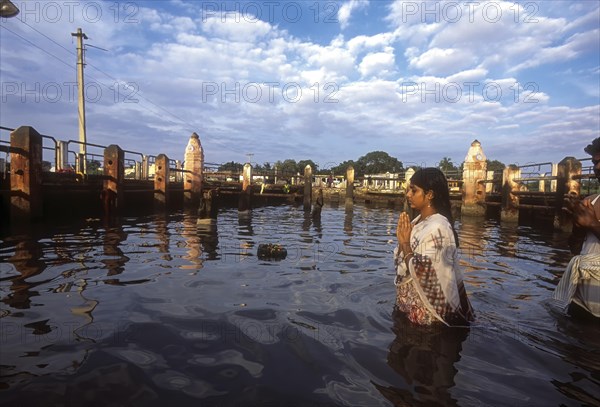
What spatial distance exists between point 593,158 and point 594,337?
1.72m

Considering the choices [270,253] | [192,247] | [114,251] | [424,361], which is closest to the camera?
[424,361]

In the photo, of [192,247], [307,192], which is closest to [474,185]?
[307,192]

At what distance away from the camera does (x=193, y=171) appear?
65.9ft

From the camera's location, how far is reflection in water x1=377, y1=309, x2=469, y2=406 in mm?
2605

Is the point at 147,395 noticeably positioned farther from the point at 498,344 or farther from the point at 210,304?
the point at 498,344

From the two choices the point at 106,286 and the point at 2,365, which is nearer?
the point at 2,365

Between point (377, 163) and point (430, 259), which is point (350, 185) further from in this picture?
point (377, 163)

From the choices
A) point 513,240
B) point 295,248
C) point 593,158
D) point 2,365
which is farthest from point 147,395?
point 513,240

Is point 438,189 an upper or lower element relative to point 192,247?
upper

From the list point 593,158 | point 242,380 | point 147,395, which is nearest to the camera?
point 147,395

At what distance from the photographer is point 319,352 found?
326 cm

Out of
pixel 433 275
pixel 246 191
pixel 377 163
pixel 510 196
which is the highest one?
pixel 377 163

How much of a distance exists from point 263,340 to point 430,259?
5.36ft

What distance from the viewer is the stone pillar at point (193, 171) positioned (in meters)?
20.2
